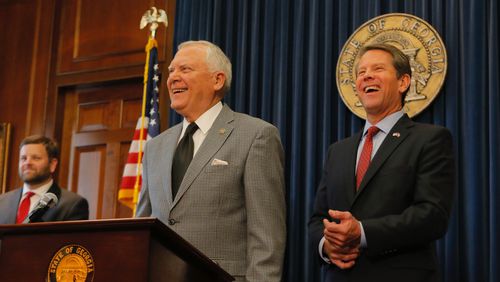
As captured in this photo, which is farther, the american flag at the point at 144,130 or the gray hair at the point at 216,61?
the american flag at the point at 144,130

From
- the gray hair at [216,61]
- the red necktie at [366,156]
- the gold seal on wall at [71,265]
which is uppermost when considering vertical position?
the gray hair at [216,61]

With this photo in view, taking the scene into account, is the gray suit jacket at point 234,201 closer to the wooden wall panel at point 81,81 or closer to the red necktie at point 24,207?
the red necktie at point 24,207

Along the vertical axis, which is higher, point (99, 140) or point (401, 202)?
point (99, 140)

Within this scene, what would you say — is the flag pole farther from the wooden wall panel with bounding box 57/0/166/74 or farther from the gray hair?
the gray hair

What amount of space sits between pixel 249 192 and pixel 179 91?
651 millimetres

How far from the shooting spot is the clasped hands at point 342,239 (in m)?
2.90

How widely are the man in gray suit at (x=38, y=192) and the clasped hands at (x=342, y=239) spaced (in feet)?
7.51

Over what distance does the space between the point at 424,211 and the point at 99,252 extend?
134cm

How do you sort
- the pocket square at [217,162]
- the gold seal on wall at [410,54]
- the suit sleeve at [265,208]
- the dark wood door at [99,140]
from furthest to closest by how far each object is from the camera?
the dark wood door at [99,140], the gold seal on wall at [410,54], the pocket square at [217,162], the suit sleeve at [265,208]

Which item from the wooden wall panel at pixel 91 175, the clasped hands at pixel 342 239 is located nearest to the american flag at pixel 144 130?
the wooden wall panel at pixel 91 175

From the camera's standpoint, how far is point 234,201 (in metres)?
3.04

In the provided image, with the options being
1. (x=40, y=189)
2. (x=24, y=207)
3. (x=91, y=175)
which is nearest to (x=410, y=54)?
(x=40, y=189)

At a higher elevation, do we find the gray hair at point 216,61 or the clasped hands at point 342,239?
the gray hair at point 216,61

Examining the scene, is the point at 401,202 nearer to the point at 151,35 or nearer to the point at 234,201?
the point at 234,201
